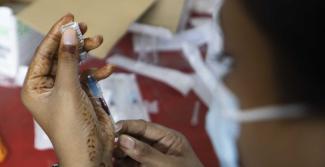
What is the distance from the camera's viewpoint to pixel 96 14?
1.00 metres

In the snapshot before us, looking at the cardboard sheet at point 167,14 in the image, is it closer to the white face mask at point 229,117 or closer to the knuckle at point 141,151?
the white face mask at point 229,117

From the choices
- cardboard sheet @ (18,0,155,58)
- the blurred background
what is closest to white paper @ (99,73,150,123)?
the blurred background

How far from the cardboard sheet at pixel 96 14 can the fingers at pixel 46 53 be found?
0.25 m

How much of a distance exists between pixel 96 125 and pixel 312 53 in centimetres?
31

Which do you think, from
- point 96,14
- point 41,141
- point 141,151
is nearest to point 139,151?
point 141,151

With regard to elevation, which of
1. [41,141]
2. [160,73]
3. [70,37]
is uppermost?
[70,37]

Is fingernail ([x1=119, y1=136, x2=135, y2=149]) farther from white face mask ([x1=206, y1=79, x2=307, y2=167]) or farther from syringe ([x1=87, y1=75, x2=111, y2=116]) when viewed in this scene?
white face mask ([x1=206, y1=79, x2=307, y2=167])

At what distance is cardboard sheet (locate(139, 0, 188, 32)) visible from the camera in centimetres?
111

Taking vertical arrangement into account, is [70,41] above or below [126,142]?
above

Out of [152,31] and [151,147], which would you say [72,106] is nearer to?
[151,147]

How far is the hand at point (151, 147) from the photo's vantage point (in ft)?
2.32

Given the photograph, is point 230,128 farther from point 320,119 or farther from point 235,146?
point 320,119

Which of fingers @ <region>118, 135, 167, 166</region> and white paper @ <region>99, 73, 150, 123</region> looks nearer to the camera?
fingers @ <region>118, 135, 167, 166</region>

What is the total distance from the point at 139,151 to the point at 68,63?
0.18 meters
